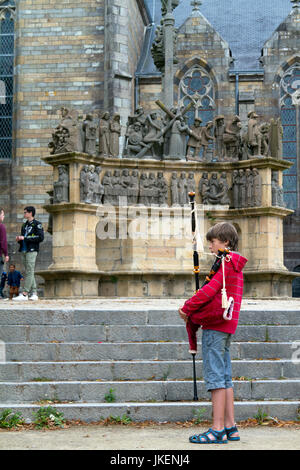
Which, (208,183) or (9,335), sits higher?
(208,183)

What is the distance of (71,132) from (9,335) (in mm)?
8924

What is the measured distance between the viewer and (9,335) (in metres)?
8.41

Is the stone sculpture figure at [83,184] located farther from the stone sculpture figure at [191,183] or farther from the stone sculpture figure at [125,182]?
the stone sculpture figure at [191,183]

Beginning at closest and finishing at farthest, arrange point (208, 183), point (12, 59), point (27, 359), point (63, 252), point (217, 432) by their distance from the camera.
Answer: point (217, 432), point (27, 359), point (63, 252), point (208, 183), point (12, 59)

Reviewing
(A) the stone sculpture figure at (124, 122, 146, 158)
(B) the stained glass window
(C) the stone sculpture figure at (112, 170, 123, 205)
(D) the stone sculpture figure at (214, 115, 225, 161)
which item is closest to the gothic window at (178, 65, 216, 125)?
(B) the stained glass window

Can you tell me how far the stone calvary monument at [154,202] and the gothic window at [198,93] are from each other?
11.0 metres

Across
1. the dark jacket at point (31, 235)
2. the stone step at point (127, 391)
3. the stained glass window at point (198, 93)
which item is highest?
the stained glass window at point (198, 93)

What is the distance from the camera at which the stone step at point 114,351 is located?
8164 mm

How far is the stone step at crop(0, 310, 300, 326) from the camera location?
8.76m

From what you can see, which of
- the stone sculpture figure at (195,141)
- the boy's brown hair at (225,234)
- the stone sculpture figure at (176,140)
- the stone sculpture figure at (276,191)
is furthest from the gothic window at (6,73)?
the boy's brown hair at (225,234)

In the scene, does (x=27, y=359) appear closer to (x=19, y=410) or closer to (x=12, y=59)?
(x=19, y=410)

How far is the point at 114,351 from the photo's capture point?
27.0 ft

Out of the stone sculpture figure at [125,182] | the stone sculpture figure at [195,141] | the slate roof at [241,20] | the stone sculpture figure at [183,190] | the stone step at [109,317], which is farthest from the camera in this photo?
the slate roof at [241,20]
